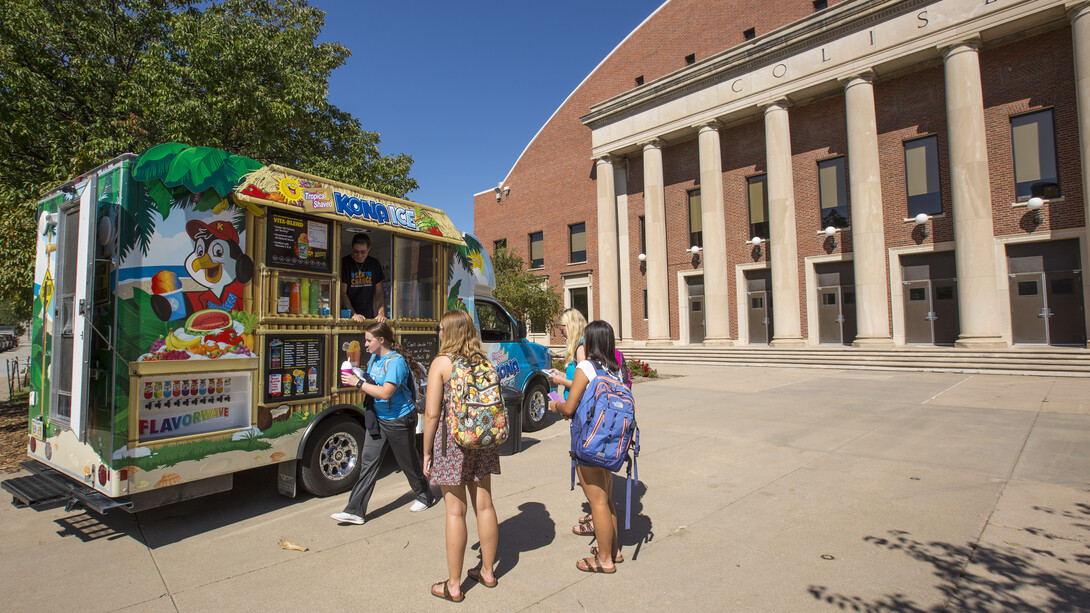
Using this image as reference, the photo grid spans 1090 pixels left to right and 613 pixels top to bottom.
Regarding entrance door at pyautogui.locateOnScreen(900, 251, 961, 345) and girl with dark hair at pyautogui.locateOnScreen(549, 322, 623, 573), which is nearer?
girl with dark hair at pyautogui.locateOnScreen(549, 322, 623, 573)

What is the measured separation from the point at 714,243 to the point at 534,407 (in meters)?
17.2

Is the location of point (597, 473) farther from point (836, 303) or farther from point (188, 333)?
point (836, 303)

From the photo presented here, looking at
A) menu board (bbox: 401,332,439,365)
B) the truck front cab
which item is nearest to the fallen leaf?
menu board (bbox: 401,332,439,365)

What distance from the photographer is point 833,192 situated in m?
22.0

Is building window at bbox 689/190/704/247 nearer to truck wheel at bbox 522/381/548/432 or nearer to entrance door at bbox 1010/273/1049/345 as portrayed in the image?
entrance door at bbox 1010/273/1049/345

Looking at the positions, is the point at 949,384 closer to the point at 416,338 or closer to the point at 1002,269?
the point at 1002,269

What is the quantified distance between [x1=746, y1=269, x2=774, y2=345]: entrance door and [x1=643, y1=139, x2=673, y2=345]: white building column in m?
3.71

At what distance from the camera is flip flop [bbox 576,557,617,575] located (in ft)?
11.6

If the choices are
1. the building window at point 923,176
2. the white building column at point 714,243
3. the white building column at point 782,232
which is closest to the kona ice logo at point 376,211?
the white building column at point 782,232

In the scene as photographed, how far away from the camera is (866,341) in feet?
63.7

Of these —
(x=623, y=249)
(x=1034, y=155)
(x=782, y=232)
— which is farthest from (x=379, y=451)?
(x=623, y=249)

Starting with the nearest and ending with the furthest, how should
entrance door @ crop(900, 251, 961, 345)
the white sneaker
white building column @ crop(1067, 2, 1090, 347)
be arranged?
the white sneaker
white building column @ crop(1067, 2, 1090, 347)
entrance door @ crop(900, 251, 961, 345)

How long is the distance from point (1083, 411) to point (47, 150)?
1719cm

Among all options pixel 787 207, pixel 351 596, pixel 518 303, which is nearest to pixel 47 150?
Result: pixel 351 596
